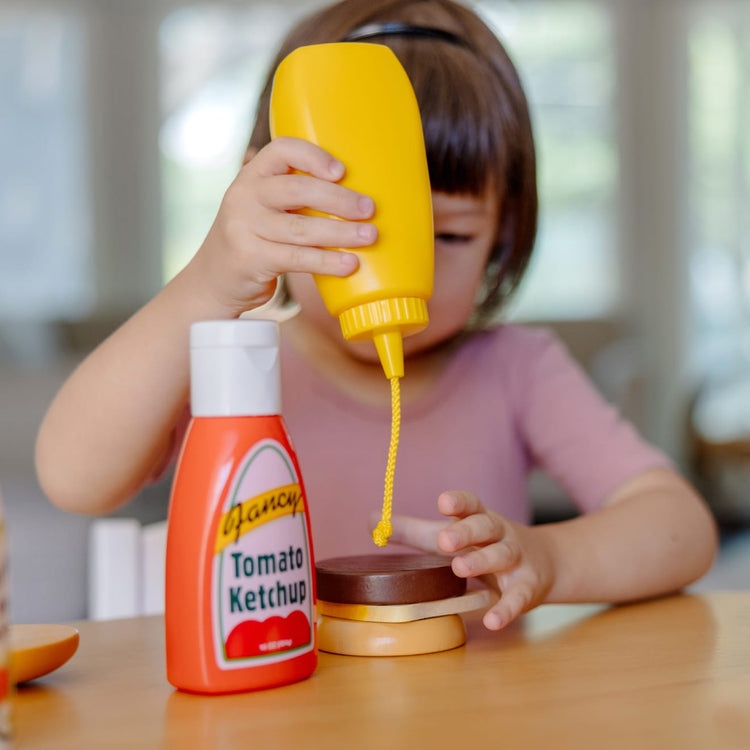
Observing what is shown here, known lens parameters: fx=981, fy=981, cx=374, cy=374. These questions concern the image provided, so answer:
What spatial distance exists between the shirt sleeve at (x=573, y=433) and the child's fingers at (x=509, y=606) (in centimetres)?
30

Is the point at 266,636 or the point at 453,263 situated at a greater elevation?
the point at 453,263

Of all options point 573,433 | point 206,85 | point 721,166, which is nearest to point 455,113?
point 573,433

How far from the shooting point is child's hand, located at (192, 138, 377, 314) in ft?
1.46

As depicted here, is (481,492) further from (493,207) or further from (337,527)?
(493,207)

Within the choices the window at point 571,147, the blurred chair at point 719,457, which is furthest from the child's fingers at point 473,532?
the window at point 571,147

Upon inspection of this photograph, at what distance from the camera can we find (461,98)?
0.75 m

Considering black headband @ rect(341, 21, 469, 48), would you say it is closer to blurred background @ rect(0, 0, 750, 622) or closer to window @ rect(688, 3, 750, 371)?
blurred background @ rect(0, 0, 750, 622)

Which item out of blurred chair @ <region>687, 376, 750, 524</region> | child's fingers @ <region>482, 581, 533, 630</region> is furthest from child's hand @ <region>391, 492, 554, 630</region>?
blurred chair @ <region>687, 376, 750, 524</region>

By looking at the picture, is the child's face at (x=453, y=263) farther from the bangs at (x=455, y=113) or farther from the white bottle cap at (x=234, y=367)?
the white bottle cap at (x=234, y=367)

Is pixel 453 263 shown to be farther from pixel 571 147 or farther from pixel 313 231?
pixel 571 147

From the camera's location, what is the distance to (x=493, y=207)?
0.80 meters

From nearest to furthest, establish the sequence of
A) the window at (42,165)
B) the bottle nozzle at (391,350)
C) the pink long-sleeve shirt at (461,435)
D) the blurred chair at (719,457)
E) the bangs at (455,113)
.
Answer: the bottle nozzle at (391,350), the bangs at (455,113), the pink long-sleeve shirt at (461,435), the blurred chair at (719,457), the window at (42,165)

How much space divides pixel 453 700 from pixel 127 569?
1.36 feet

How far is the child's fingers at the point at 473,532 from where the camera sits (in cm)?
48
